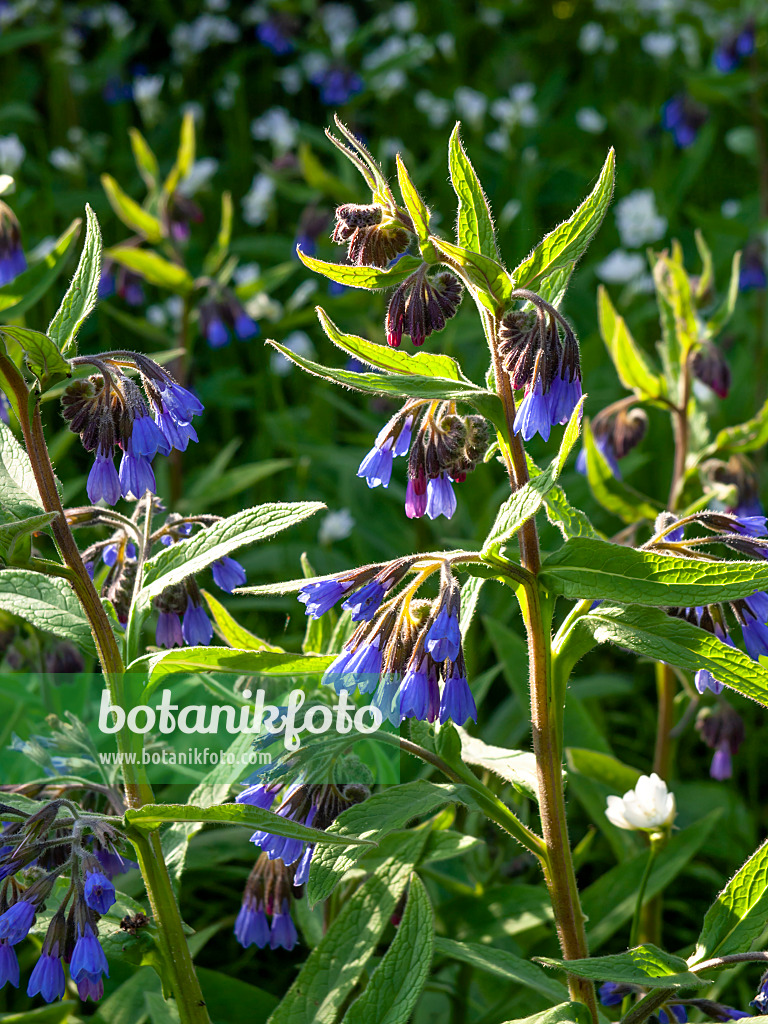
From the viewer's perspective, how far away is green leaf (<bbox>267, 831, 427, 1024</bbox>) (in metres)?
1.58

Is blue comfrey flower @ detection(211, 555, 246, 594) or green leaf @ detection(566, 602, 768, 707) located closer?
green leaf @ detection(566, 602, 768, 707)

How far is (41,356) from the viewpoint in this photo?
138cm

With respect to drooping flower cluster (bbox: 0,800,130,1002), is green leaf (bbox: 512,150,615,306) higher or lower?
higher

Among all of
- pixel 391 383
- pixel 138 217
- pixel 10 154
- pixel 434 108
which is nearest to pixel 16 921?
pixel 391 383

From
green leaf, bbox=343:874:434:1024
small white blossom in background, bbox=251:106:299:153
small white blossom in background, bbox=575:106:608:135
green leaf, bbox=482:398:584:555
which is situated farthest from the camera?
small white blossom in background, bbox=575:106:608:135

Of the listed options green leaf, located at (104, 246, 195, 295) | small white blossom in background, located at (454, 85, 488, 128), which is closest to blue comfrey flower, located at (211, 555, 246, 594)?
green leaf, located at (104, 246, 195, 295)

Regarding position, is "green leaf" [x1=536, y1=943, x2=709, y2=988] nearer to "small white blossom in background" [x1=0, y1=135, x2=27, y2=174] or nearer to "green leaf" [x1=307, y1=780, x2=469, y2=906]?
"green leaf" [x1=307, y1=780, x2=469, y2=906]

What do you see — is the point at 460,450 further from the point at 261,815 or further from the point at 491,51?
the point at 491,51

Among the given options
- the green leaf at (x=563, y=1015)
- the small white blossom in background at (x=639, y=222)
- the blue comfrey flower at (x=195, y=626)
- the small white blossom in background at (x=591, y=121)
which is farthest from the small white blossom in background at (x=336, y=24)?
the green leaf at (x=563, y=1015)

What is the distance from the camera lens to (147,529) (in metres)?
1.61

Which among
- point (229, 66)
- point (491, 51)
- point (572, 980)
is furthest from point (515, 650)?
point (491, 51)

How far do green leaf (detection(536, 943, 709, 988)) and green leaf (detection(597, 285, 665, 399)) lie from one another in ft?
4.24

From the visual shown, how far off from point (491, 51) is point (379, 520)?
4932 millimetres

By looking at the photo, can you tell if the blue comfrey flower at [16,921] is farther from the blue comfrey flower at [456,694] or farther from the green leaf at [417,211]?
the green leaf at [417,211]
